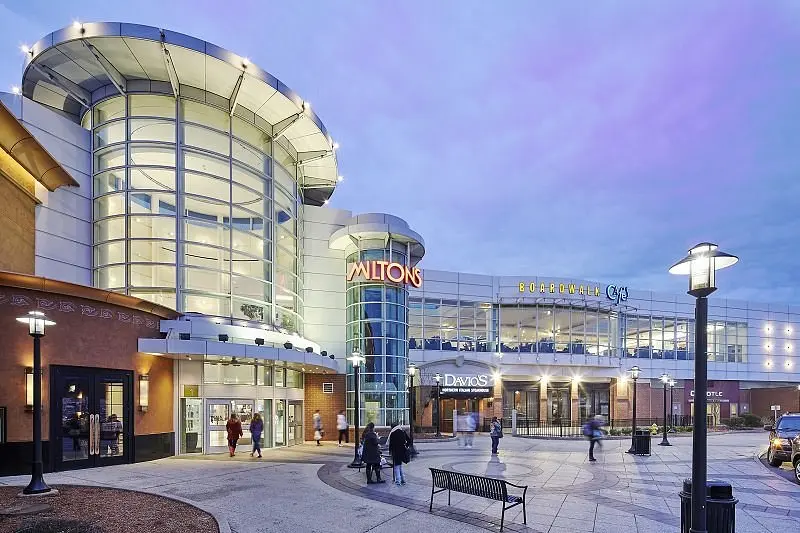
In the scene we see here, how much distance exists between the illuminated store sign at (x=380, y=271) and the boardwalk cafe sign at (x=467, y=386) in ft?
33.8

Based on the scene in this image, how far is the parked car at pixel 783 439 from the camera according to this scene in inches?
695

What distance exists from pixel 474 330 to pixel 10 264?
91.8ft

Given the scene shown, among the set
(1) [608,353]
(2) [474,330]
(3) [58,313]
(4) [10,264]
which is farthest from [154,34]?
(1) [608,353]

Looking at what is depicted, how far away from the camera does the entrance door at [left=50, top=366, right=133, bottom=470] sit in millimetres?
15258

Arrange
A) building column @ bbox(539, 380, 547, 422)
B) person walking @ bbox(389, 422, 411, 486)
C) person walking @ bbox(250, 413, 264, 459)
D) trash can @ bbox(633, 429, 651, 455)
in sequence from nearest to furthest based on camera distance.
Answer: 1. person walking @ bbox(389, 422, 411, 486)
2. person walking @ bbox(250, 413, 264, 459)
3. trash can @ bbox(633, 429, 651, 455)
4. building column @ bbox(539, 380, 547, 422)

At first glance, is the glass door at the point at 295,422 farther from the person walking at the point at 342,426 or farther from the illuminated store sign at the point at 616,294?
the illuminated store sign at the point at 616,294

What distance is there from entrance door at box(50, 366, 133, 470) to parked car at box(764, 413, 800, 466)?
21.3m

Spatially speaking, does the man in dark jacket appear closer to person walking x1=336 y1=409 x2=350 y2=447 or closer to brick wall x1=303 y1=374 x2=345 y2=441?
person walking x1=336 y1=409 x2=350 y2=447

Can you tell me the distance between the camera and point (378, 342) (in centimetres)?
2820

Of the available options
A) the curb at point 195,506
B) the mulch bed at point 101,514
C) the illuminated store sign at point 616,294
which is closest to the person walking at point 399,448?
the curb at point 195,506

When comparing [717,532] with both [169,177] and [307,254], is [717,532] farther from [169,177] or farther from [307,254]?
[307,254]

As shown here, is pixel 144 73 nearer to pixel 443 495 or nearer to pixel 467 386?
pixel 443 495

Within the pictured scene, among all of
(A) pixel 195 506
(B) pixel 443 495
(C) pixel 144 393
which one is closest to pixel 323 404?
(C) pixel 144 393

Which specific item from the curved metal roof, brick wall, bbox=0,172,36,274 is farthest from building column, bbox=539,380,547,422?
brick wall, bbox=0,172,36,274
